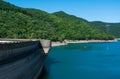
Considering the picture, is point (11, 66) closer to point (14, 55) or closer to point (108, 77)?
point (14, 55)

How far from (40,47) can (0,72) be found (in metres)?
49.5

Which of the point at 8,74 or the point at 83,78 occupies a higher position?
the point at 8,74

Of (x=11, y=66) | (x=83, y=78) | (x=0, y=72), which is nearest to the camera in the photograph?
(x=0, y=72)

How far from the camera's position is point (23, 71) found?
40.5 m

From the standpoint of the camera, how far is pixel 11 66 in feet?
112

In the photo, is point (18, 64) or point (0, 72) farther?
point (18, 64)

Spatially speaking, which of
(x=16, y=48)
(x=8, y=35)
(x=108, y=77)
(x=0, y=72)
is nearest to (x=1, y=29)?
(x=8, y=35)

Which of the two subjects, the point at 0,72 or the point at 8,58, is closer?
the point at 0,72


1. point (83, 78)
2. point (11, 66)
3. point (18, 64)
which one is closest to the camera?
point (11, 66)

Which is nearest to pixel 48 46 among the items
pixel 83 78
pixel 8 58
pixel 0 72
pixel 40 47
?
pixel 40 47

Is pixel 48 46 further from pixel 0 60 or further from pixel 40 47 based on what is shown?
pixel 0 60

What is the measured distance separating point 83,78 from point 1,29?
115 m

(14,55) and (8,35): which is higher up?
(14,55)

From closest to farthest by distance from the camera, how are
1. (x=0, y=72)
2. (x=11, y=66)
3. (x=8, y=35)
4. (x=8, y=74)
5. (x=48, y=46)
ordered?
(x=0, y=72), (x=8, y=74), (x=11, y=66), (x=48, y=46), (x=8, y=35)
